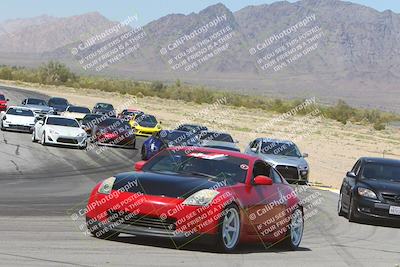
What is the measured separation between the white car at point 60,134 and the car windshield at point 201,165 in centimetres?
2199

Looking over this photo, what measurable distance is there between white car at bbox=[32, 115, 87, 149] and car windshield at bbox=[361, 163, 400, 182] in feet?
56.2

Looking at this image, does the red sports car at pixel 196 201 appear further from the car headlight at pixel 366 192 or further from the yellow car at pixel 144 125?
the yellow car at pixel 144 125

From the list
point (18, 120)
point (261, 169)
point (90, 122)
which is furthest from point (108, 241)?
point (18, 120)

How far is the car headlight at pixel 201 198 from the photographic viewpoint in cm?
1038

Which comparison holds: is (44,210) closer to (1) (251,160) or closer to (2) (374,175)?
(1) (251,160)

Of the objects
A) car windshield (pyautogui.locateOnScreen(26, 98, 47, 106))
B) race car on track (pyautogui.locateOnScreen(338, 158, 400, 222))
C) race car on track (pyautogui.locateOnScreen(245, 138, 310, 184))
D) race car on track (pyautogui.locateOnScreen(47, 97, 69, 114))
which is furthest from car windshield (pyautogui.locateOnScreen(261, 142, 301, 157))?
race car on track (pyautogui.locateOnScreen(47, 97, 69, 114))

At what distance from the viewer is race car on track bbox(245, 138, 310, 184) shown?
26391mm

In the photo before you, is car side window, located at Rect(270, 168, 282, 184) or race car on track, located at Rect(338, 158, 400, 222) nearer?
car side window, located at Rect(270, 168, 282, 184)

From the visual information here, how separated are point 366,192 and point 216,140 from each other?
13948 millimetres

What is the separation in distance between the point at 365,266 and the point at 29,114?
1227 inches

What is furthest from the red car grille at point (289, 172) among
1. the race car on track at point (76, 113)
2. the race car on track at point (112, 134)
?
the race car on track at point (76, 113)

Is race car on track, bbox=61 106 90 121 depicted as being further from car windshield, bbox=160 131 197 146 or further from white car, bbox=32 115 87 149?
car windshield, bbox=160 131 197 146

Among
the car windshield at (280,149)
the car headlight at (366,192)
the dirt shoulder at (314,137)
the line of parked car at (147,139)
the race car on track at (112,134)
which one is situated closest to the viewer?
the car headlight at (366,192)

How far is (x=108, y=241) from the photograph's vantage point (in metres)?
11.0
